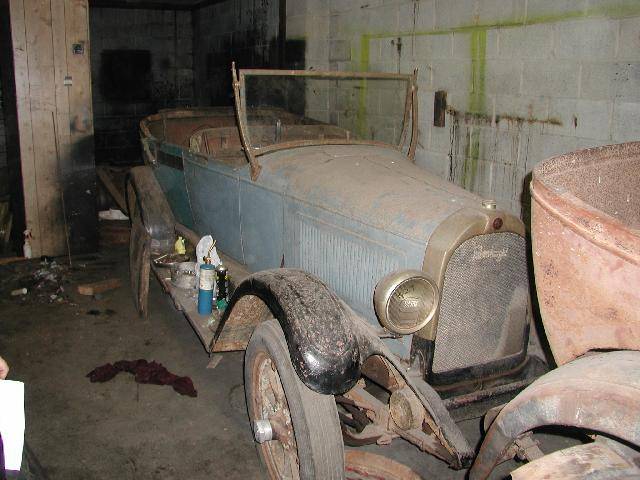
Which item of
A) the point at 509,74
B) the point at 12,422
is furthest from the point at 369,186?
the point at 509,74

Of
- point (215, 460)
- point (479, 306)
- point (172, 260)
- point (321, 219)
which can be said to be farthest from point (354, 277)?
point (172, 260)

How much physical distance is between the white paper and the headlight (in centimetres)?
127

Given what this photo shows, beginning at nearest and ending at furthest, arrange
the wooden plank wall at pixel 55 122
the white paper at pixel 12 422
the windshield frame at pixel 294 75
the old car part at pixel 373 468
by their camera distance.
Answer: the white paper at pixel 12 422 < the old car part at pixel 373 468 < the windshield frame at pixel 294 75 < the wooden plank wall at pixel 55 122

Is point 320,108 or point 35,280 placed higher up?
point 320,108

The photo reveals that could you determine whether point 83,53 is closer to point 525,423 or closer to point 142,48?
point 142,48

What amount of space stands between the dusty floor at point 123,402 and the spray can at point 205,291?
1.73 ft

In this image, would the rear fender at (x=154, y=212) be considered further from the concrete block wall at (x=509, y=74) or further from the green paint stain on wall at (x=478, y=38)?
the green paint stain on wall at (x=478, y=38)

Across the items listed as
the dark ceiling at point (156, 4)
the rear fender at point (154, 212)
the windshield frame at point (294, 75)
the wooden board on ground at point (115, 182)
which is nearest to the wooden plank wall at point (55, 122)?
the wooden board on ground at point (115, 182)

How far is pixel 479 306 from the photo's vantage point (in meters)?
2.50

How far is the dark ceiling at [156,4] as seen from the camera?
31.7ft

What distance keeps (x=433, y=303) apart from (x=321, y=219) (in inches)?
33.3

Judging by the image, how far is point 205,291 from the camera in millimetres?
3486

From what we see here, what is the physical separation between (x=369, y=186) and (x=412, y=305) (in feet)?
2.52

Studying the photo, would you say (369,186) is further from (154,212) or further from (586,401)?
(154,212)
